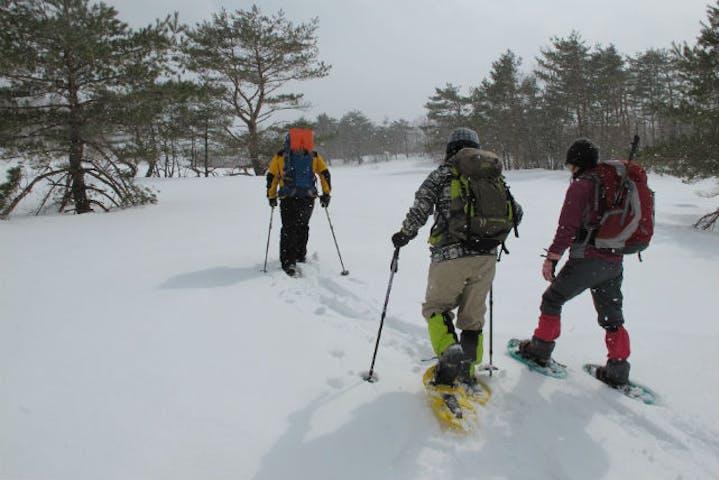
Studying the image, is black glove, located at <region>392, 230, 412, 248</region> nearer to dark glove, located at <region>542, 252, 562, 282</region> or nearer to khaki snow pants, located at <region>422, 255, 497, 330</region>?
khaki snow pants, located at <region>422, 255, 497, 330</region>

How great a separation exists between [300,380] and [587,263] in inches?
95.0

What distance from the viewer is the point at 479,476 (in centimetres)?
228

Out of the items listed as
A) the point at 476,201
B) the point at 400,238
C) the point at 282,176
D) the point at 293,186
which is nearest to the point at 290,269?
the point at 293,186

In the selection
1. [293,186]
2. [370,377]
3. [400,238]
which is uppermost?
[293,186]

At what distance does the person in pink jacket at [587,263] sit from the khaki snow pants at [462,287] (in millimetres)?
513

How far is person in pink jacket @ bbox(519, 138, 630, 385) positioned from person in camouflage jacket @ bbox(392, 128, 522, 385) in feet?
1.39

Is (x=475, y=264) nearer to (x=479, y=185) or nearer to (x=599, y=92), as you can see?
(x=479, y=185)

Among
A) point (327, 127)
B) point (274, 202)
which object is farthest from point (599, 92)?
point (327, 127)

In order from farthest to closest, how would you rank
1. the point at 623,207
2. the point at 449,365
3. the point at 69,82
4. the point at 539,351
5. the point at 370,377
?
the point at 69,82
the point at 539,351
the point at 370,377
the point at 623,207
the point at 449,365

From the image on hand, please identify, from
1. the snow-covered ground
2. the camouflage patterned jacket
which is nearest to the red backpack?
the camouflage patterned jacket

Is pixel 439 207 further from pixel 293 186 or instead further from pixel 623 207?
pixel 293 186

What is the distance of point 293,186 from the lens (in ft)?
18.6

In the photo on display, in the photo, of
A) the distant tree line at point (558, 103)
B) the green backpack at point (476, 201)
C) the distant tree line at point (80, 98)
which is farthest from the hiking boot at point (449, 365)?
the distant tree line at point (558, 103)

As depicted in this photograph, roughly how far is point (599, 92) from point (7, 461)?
36.9m
